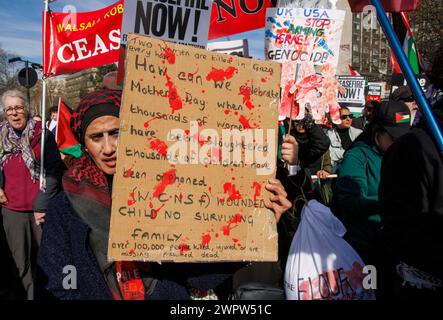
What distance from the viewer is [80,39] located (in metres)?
4.90

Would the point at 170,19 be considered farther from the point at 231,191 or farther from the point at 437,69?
the point at 437,69

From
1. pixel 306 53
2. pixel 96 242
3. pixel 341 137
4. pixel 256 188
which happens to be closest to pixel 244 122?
pixel 256 188

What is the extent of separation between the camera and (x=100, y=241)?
2.04m

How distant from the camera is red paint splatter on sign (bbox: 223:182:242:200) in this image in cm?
200

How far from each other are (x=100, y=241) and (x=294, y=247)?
1.01 metres

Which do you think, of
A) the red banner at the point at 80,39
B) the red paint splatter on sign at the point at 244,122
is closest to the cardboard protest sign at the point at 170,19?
the red paint splatter on sign at the point at 244,122

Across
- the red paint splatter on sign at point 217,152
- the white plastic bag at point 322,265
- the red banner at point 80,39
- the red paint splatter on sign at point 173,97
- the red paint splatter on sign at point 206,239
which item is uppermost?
the red banner at point 80,39

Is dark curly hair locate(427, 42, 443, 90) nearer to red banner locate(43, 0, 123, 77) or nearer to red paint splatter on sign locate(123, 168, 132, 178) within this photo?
red paint splatter on sign locate(123, 168, 132, 178)

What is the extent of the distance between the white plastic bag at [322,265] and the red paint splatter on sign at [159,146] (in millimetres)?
969

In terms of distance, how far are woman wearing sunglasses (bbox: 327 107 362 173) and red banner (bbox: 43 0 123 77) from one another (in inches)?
154

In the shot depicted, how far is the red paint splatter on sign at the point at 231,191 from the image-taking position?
1996 millimetres

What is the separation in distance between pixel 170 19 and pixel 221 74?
41.6 inches

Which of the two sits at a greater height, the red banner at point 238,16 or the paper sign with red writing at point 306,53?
the red banner at point 238,16

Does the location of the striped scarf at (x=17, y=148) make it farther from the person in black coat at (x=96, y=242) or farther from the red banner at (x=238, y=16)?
the person in black coat at (x=96, y=242)
